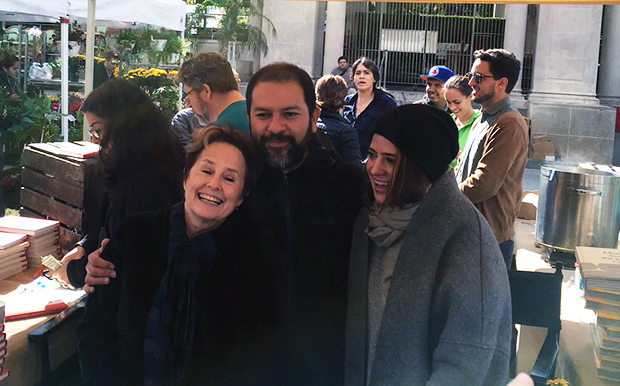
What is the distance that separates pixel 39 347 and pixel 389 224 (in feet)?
4.88

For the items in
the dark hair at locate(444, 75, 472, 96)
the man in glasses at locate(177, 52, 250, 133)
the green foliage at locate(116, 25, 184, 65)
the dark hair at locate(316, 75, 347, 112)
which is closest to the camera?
the man in glasses at locate(177, 52, 250, 133)

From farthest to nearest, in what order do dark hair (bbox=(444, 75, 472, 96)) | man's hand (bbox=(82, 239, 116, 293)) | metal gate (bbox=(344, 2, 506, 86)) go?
1. metal gate (bbox=(344, 2, 506, 86))
2. dark hair (bbox=(444, 75, 472, 96))
3. man's hand (bbox=(82, 239, 116, 293))

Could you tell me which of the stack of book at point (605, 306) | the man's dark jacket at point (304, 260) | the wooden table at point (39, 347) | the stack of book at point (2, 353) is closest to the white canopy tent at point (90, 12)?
the wooden table at point (39, 347)

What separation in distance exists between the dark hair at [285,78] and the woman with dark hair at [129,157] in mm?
541

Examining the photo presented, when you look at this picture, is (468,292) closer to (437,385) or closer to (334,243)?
(437,385)

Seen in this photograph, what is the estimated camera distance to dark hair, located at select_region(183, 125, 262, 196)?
1986 mm

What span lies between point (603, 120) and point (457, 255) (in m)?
14.7

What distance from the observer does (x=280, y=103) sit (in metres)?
2.05

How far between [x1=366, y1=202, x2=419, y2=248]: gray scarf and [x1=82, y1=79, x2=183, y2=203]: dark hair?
2.75 feet

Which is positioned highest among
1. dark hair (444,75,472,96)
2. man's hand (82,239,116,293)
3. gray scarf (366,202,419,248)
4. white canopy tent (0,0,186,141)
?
white canopy tent (0,0,186,141)

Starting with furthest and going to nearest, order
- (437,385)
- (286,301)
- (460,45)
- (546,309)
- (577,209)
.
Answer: (460,45) < (577,209) < (546,309) < (286,301) < (437,385)

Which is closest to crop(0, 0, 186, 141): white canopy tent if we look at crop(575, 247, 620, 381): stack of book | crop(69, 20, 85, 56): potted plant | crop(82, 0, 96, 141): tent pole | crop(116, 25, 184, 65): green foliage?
crop(82, 0, 96, 141): tent pole

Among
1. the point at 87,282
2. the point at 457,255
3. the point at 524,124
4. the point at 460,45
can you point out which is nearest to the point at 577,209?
the point at 524,124

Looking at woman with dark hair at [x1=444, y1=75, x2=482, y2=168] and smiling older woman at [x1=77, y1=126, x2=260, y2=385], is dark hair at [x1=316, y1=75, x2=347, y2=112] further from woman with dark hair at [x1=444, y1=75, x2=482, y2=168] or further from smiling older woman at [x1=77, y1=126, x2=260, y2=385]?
smiling older woman at [x1=77, y1=126, x2=260, y2=385]
